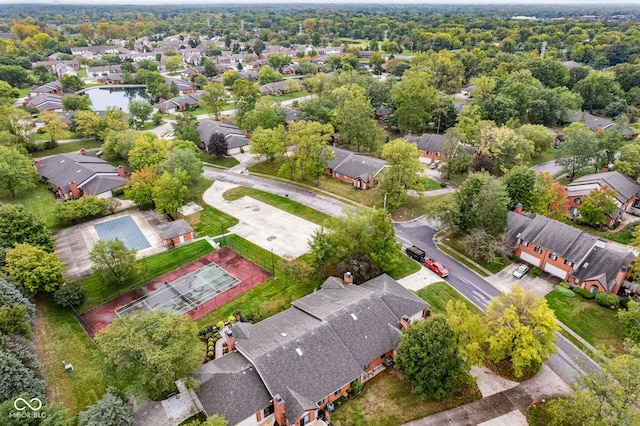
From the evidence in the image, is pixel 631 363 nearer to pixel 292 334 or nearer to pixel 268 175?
pixel 292 334

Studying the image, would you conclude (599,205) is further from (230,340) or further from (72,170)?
(72,170)

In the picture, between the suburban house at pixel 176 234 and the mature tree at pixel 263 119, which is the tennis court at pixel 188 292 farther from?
the mature tree at pixel 263 119

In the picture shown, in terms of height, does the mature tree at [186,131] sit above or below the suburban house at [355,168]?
above

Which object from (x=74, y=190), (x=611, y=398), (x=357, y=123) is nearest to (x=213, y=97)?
(x=357, y=123)

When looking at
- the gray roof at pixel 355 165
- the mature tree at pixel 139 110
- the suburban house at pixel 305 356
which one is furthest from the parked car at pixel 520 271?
the mature tree at pixel 139 110

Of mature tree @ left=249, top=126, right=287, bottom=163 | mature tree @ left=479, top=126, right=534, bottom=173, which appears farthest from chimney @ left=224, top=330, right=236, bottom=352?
mature tree @ left=479, top=126, right=534, bottom=173

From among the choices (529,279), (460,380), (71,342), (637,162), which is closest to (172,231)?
(71,342)

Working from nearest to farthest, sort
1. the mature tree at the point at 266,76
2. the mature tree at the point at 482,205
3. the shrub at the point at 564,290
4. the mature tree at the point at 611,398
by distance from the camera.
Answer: the mature tree at the point at 611,398, the shrub at the point at 564,290, the mature tree at the point at 482,205, the mature tree at the point at 266,76
